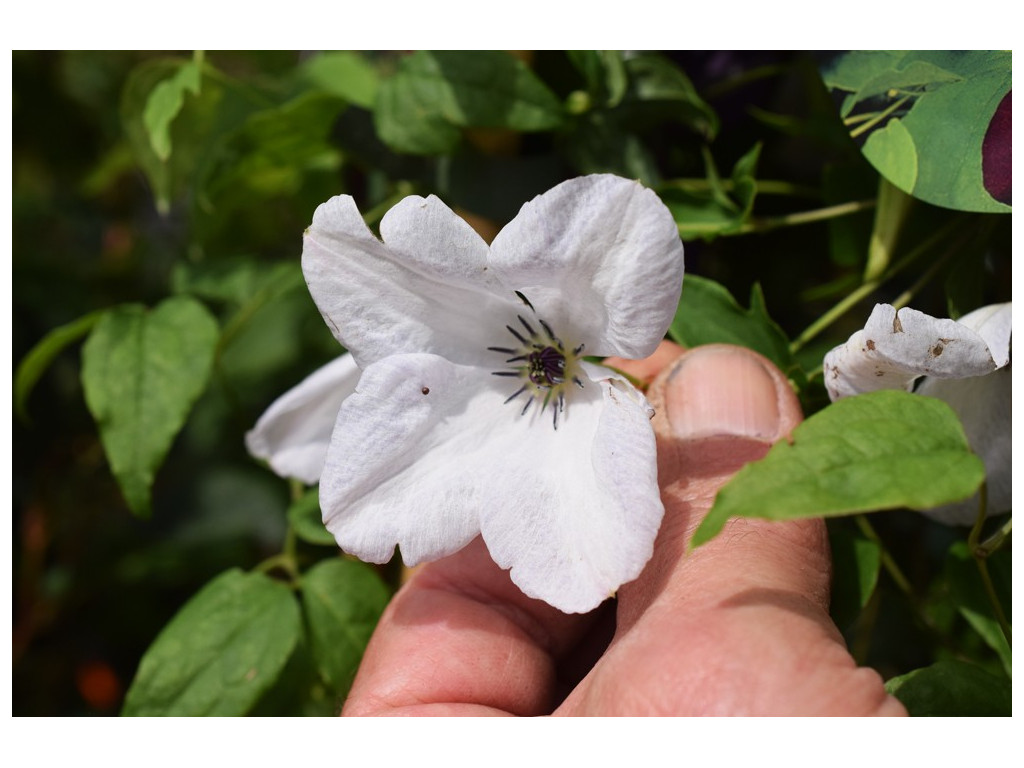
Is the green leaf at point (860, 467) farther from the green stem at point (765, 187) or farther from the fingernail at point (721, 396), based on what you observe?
the green stem at point (765, 187)

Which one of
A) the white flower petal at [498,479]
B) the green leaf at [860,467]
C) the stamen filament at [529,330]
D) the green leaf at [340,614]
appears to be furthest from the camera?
the green leaf at [340,614]

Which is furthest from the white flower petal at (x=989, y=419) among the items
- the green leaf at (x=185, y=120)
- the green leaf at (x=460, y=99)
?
the green leaf at (x=185, y=120)

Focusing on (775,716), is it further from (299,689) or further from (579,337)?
(299,689)

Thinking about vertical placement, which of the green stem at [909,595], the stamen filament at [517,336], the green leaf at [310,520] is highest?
the stamen filament at [517,336]

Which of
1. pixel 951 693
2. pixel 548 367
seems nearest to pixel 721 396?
pixel 548 367

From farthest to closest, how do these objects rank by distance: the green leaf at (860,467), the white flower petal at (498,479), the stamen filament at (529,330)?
the stamen filament at (529,330), the white flower petal at (498,479), the green leaf at (860,467)

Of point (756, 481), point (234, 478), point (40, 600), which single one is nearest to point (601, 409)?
point (756, 481)
